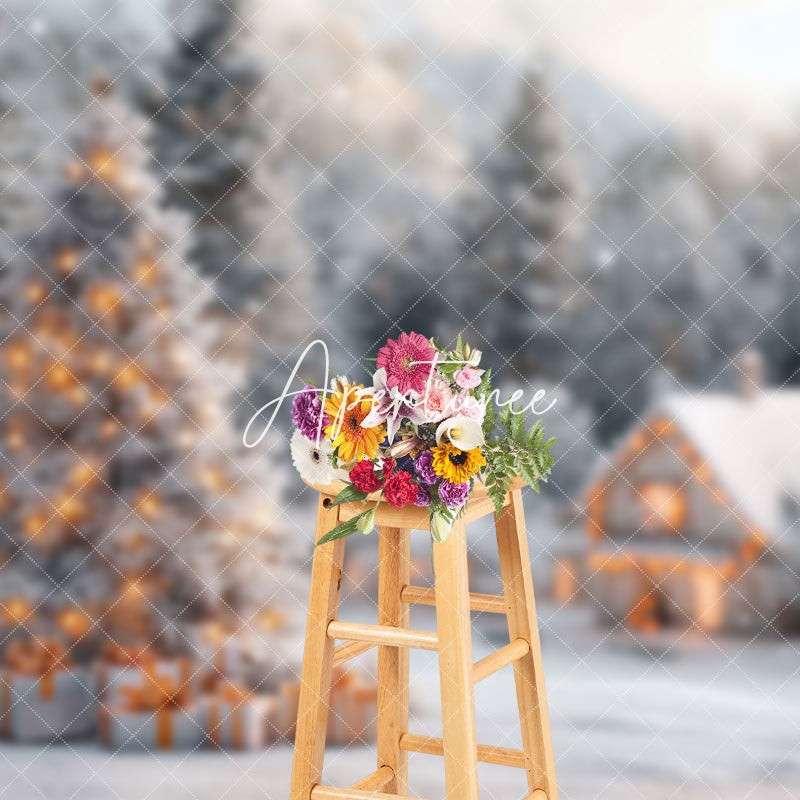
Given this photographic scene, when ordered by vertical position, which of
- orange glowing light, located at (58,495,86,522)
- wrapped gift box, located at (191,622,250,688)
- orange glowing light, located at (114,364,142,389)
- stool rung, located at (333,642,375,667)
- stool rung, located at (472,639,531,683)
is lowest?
stool rung, located at (472,639,531,683)

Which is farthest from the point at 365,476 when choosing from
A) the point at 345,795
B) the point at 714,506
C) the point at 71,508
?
the point at 714,506

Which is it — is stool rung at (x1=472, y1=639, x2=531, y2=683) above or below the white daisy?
below

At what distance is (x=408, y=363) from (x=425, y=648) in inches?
17.3

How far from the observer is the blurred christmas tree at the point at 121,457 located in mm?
2758

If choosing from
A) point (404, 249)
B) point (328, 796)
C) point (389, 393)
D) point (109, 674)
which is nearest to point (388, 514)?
point (389, 393)

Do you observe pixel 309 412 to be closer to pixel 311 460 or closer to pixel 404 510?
pixel 311 460

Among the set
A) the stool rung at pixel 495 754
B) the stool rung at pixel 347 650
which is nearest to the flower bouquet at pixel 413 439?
the stool rung at pixel 347 650

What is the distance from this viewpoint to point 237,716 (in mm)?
2801

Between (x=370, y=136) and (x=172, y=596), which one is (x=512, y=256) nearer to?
(x=370, y=136)

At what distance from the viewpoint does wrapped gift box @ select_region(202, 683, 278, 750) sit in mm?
2801

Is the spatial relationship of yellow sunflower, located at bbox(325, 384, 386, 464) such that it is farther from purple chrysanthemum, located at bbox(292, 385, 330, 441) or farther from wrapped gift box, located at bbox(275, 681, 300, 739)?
wrapped gift box, located at bbox(275, 681, 300, 739)

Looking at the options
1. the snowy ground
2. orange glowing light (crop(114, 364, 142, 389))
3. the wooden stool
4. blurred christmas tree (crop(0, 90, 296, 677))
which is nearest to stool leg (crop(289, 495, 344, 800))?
the wooden stool

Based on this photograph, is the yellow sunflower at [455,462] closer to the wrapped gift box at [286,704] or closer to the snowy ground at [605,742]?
the snowy ground at [605,742]

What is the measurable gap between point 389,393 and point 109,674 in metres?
1.53
